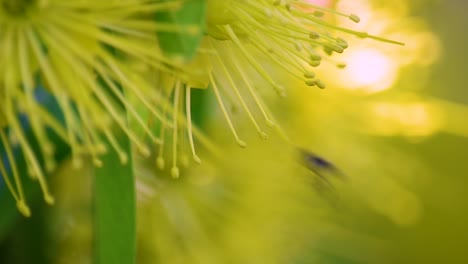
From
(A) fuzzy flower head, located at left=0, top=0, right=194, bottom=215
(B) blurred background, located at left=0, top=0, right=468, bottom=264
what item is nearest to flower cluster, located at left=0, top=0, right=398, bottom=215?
(A) fuzzy flower head, located at left=0, top=0, right=194, bottom=215

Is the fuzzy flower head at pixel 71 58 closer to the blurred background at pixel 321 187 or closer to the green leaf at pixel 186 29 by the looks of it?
the green leaf at pixel 186 29

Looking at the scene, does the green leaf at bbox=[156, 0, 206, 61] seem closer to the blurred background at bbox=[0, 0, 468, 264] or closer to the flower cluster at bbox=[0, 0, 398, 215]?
the flower cluster at bbox=[0, 0, 398, 215]

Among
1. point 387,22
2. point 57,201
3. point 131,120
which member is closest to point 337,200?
point 387,22

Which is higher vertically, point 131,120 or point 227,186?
point 131,120

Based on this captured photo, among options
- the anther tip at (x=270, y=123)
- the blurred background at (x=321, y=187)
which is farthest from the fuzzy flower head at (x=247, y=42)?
the blurred background at (x=321, y=187)

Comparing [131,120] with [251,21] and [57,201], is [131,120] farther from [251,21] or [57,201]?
[57,201]

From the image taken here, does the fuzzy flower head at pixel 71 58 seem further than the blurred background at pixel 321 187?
No
